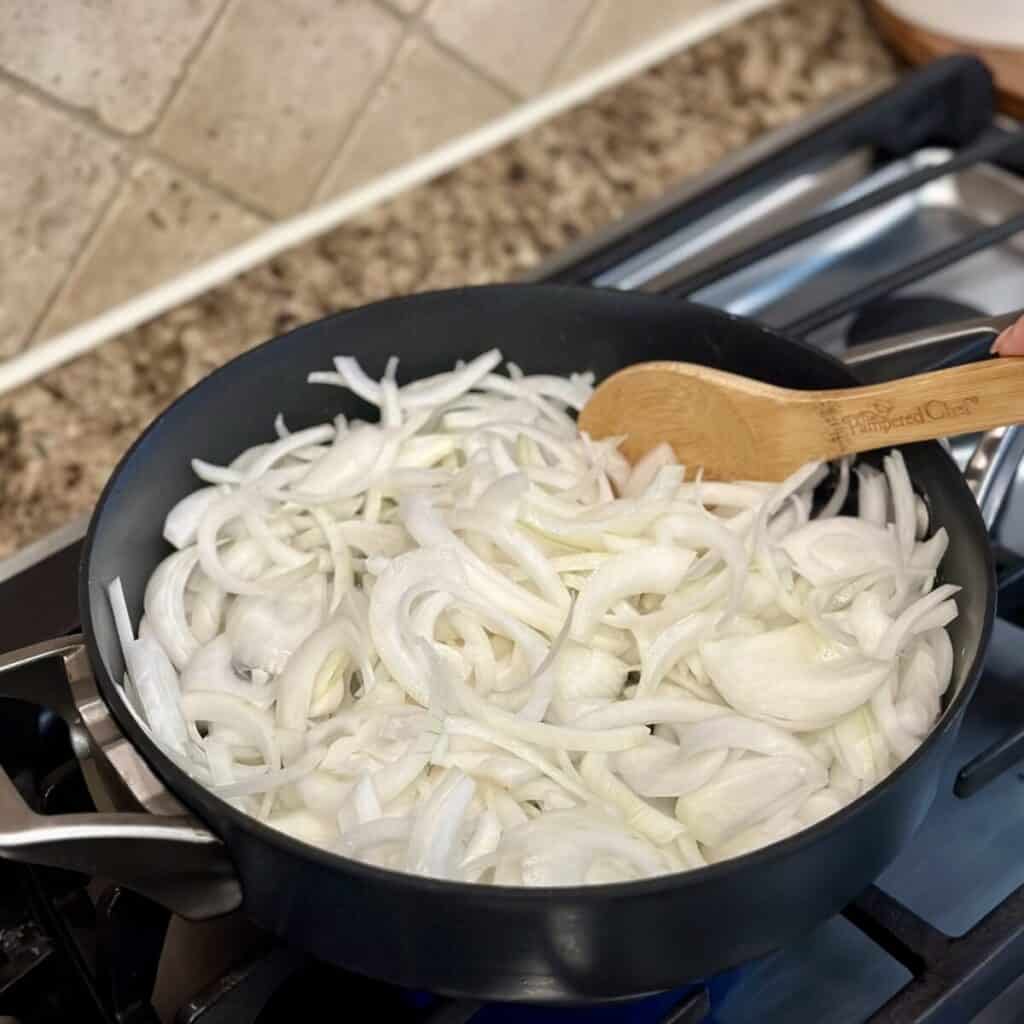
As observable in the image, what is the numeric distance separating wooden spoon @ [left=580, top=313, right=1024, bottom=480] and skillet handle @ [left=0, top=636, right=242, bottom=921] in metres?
0.35

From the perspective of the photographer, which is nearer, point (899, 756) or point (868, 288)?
point (899, 756)

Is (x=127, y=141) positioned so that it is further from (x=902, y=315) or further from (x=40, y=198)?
(x=902, y=315)

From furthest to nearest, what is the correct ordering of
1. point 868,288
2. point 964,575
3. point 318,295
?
point 318,295, point 868,288, point 964,575

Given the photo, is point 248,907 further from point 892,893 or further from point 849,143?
point 849,143

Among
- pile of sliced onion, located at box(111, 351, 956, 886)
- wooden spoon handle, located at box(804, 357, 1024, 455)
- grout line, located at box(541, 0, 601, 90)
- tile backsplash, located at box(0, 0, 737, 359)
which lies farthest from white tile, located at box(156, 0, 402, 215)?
wooden spoon handle, located at box(804, 357, 1024, 455)

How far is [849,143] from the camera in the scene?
3.69 feet

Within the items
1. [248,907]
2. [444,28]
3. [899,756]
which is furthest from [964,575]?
[444,28]

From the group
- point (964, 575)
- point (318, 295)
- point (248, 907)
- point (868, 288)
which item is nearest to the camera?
point (248, 907)

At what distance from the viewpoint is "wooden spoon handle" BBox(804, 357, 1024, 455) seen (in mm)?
662

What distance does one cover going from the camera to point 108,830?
20.3 inches

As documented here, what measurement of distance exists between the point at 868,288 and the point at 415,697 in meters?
0.47

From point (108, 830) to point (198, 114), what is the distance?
68 cm

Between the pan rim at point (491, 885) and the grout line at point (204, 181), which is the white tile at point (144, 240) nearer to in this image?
the grout line at point (204, 181)

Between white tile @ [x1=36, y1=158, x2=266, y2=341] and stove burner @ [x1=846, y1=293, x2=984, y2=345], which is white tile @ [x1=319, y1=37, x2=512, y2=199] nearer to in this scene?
white tile @ [x1=36, y1=158, x2=266, y2=341]
